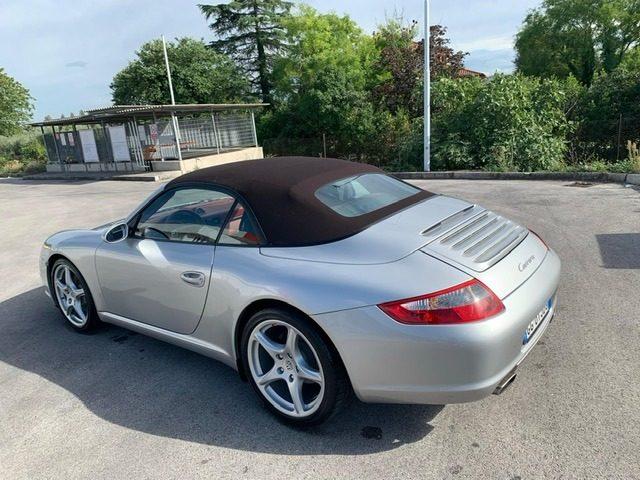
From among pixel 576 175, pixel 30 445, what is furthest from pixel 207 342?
pixel 576 175

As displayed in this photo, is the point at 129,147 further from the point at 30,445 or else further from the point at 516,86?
the point at 30,445

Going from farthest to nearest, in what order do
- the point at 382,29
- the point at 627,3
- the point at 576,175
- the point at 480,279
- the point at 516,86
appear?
the point at 627,3 < the point at 382,29 < the point at 516,86 < the point at 576,175 < the point at 480,279

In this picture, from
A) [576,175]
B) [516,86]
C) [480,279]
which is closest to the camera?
[480,279]

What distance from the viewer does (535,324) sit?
2.65m

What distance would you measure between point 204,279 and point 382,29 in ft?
91.2

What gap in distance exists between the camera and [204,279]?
2953 mm

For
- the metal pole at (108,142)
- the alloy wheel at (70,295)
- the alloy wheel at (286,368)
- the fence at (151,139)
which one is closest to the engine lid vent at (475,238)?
the alloy wheel at (286,368)

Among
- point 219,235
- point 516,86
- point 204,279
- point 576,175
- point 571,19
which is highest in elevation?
point 571,19

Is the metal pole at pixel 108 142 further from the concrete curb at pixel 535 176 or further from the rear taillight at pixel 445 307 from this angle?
the rear taillight at pixel 445 307

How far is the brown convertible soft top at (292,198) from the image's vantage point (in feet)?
9.02

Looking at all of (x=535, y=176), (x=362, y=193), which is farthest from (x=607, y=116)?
(x=362, y=193)

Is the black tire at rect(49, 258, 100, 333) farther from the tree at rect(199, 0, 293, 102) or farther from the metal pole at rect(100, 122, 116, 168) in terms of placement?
the tree at rect(199, 0, 293, 102)

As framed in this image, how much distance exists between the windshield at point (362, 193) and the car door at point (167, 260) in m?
0.66

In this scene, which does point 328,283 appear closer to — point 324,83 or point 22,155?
point 324,83
